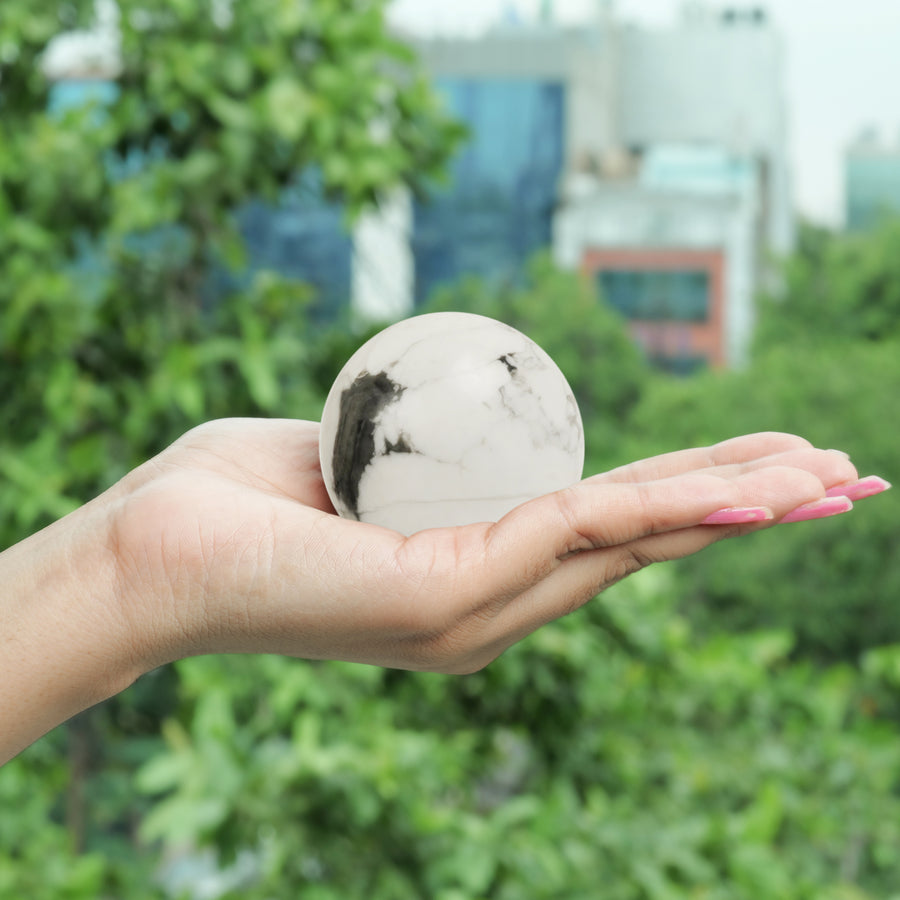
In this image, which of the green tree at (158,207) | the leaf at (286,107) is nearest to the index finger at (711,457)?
the green tree at (158,207)

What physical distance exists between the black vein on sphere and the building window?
19.6 metres

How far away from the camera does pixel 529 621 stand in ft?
3.15

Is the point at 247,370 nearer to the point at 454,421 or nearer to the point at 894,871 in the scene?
the point at 454,421

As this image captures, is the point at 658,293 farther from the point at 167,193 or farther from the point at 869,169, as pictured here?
the point at 167,193

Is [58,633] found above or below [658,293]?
above

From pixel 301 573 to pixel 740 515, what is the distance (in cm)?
34

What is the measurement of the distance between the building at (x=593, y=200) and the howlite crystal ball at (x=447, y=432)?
18.3 metres

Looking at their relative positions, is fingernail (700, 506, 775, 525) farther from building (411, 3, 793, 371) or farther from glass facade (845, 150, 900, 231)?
glass facade (845, 150, 900, 231)

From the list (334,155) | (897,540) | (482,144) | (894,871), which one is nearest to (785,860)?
(894,871)

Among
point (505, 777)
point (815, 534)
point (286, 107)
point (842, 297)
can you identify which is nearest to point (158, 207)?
point (286, 107)

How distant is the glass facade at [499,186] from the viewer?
2036 centimetres

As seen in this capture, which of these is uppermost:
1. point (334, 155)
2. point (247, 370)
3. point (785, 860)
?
point (334, 155)

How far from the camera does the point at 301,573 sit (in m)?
0.88

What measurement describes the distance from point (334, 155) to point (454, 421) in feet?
3.24
